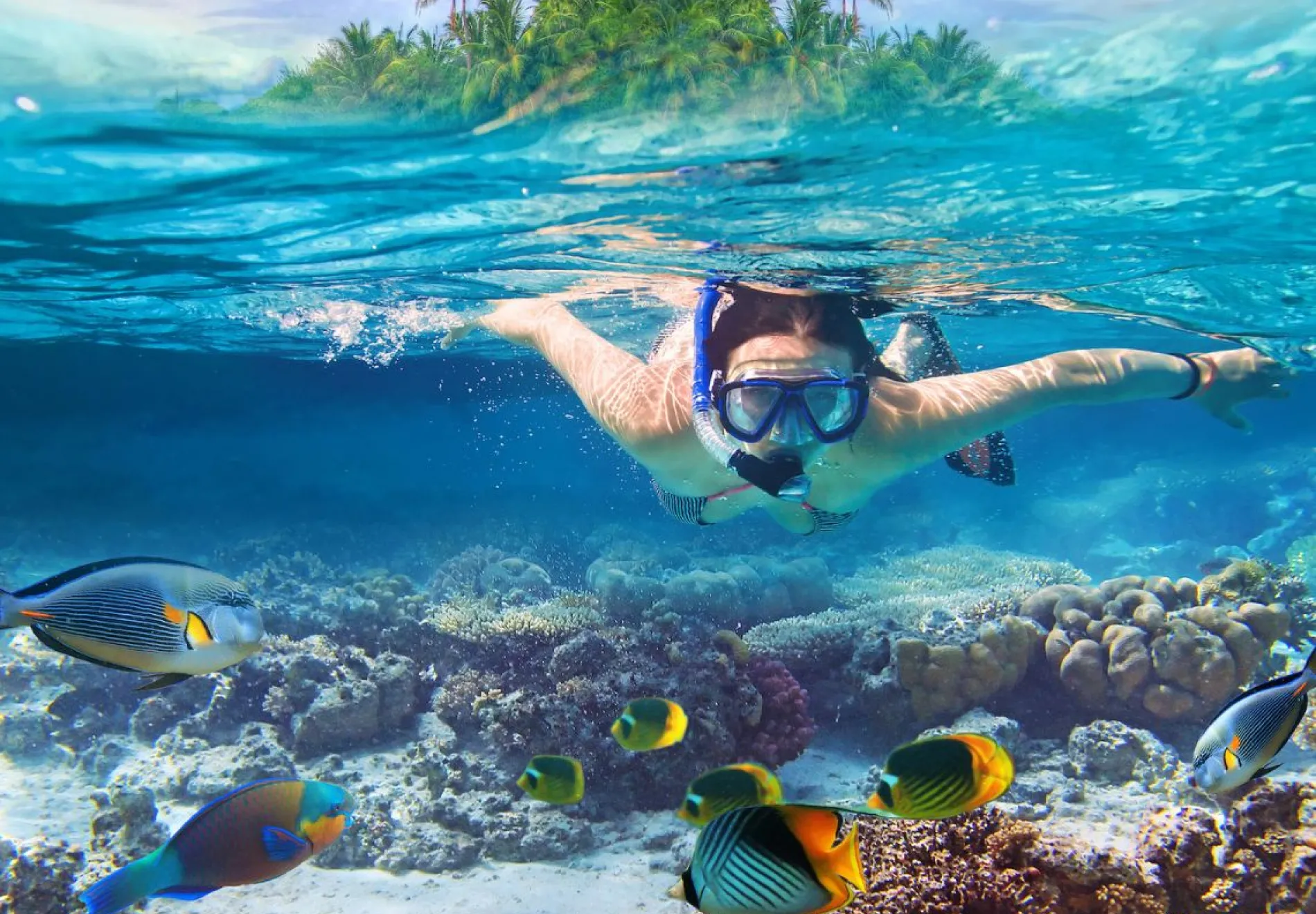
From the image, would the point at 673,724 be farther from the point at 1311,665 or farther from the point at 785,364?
the point at 1311,665

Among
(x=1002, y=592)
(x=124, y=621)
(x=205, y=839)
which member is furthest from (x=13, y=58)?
(x=1002, y=592)

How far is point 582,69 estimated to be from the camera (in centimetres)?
612

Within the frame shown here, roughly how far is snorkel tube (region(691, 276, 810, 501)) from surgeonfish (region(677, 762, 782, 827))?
1999 mm

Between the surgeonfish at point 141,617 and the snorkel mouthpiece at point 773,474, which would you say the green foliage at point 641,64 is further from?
the surgeonfish at point 141,617

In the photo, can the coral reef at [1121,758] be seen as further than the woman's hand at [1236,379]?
Yes

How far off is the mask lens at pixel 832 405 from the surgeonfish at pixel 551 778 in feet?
10.6

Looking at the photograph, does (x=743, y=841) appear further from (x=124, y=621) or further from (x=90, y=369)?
(x=90, y=369)

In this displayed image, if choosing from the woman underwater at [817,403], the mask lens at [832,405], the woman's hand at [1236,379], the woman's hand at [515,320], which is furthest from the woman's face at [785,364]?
the woman's hand at [515,320]

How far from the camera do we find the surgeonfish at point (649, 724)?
501 centimetres

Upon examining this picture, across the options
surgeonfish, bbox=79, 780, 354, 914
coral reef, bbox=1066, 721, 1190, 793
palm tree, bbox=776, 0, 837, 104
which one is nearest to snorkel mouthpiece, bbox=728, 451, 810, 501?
surgeonfish, bbox=79, 780, 354, 914

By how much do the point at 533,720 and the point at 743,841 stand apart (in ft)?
18.0

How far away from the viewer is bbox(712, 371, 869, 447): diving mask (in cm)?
534

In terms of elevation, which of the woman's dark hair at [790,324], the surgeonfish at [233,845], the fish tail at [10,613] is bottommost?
the surgeonfish at [233,845]

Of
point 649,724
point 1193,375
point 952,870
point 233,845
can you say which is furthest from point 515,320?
point 952,870
